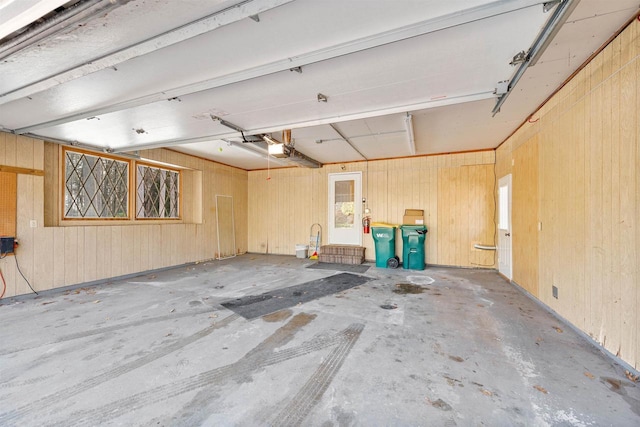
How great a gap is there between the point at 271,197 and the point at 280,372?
6526 mm

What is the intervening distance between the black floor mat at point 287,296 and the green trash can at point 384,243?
1.23 meters

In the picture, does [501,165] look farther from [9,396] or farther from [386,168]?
[9,396]

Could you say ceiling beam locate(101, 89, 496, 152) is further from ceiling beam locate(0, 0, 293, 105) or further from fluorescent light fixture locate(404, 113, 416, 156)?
ceiling beam locate(0, 0, 293, 105)

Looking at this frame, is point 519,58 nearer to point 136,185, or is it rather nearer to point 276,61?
point 276,61

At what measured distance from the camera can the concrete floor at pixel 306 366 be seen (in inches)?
64.0

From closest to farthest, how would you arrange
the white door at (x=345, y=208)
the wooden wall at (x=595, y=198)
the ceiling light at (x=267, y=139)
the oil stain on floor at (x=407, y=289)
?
1. the wooden wall at (x=595, y=198)
2. the oil stain on floor at (x=407, y=289)
3. the ceiling light at (x=267, y=139)
4. the white door at (x=345, y=208)

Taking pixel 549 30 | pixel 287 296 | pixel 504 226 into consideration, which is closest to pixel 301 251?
pixel 287 296

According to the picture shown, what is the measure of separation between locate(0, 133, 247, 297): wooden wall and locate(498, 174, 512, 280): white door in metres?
6.76

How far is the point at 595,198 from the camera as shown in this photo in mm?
2426

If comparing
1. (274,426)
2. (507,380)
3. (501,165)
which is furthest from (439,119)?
(274,426)

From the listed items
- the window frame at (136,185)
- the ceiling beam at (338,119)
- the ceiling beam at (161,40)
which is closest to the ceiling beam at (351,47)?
the ceiling beam at (161,40)

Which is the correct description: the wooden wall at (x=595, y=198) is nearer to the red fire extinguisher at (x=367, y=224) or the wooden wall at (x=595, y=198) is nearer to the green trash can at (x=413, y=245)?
the green trash can at (x=413, y=245)

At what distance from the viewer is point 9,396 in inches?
70.0

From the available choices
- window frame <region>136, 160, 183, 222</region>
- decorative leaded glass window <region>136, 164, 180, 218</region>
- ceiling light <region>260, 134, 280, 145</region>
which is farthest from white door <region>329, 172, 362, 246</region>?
decorative leaded glass window <region>136, 164, 180, 218</region>
